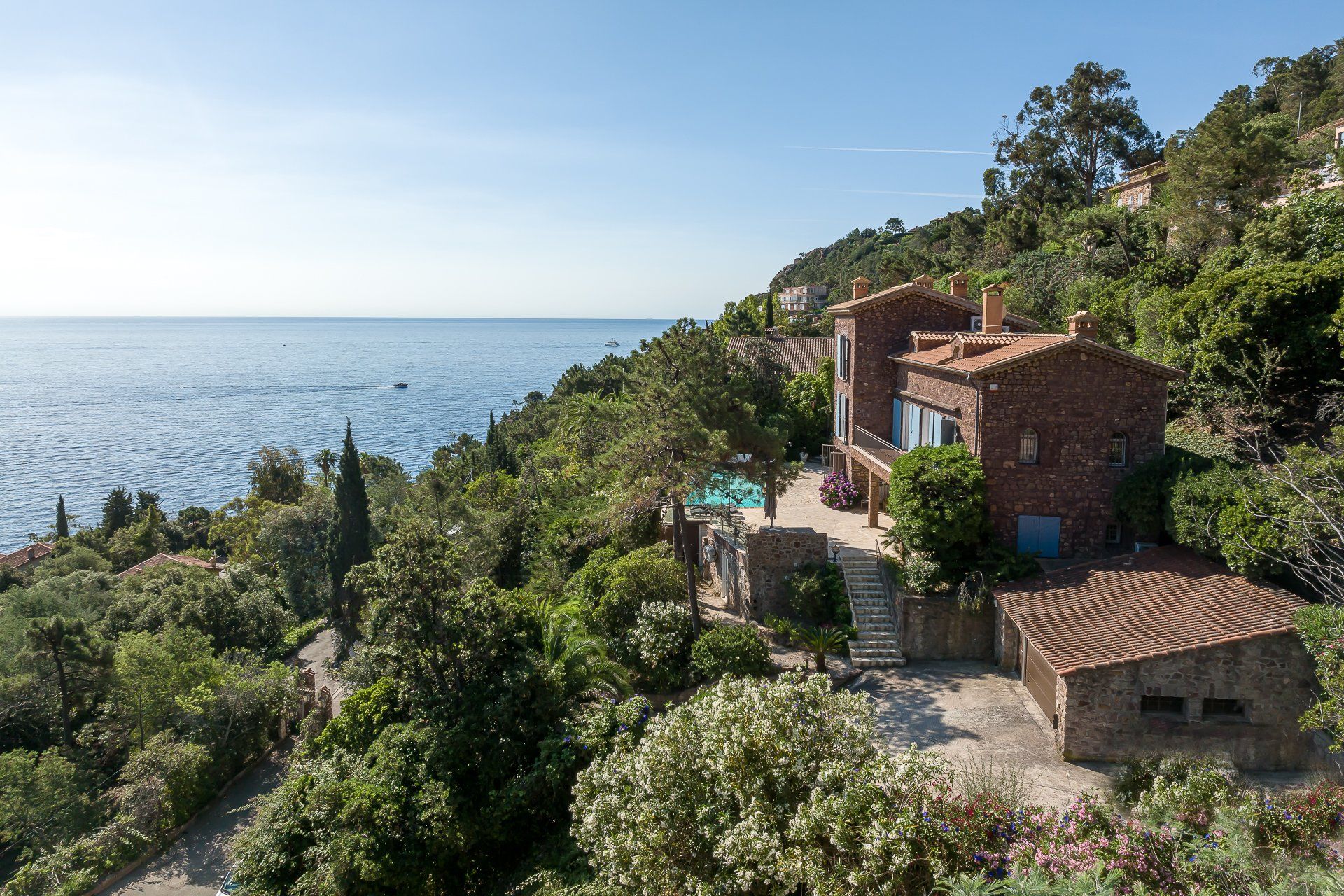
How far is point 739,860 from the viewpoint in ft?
31.3

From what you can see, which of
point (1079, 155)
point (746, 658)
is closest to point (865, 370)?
point (746, 658)

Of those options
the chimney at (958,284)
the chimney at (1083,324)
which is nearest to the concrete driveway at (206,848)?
the chimney at (1083,324)

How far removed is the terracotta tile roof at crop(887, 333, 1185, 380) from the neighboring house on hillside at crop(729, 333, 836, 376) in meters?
17.4

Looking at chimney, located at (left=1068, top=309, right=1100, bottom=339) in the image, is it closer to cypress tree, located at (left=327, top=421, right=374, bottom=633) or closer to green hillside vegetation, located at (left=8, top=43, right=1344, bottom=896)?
green hillside vegetation, located at (left=8, top=43, right=1344, bottom=896)

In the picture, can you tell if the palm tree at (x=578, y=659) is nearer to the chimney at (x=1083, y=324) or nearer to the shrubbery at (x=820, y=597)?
the shrubbery at (x=820, y=597)

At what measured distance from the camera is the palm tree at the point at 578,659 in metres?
16.5

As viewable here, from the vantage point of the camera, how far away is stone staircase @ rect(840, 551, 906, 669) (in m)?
19.7

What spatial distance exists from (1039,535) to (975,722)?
232 inches

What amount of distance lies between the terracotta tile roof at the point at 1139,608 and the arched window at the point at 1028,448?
295 centimetres

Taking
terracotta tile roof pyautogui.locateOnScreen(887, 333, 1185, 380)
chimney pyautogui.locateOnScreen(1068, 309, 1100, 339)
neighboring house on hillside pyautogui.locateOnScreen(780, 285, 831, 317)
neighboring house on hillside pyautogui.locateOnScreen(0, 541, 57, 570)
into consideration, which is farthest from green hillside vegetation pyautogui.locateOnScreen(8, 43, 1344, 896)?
neighboring house on hillside pyautogui.locateOnScreen(780, 285, 831, 317)

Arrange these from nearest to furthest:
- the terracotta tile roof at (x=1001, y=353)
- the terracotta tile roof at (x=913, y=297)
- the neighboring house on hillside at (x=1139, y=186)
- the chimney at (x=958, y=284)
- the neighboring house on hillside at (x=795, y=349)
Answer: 1. the terracotta tile roof at (x=1001, y=353)
2. the terracotta tile roof at (x=913, y=297)
3. the chimney at (x=958, y=284)
4. the neighboring house on hillside at (x=795, y=349)
5. the neighboring house on hillside at (x=1139, y=186)

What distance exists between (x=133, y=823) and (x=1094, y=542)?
2767cm

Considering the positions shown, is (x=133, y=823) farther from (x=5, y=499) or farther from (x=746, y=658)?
(x=5, y=499)

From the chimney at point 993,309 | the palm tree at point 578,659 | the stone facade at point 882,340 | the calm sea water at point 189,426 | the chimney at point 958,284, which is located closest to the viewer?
the palm tree at point 578,659
